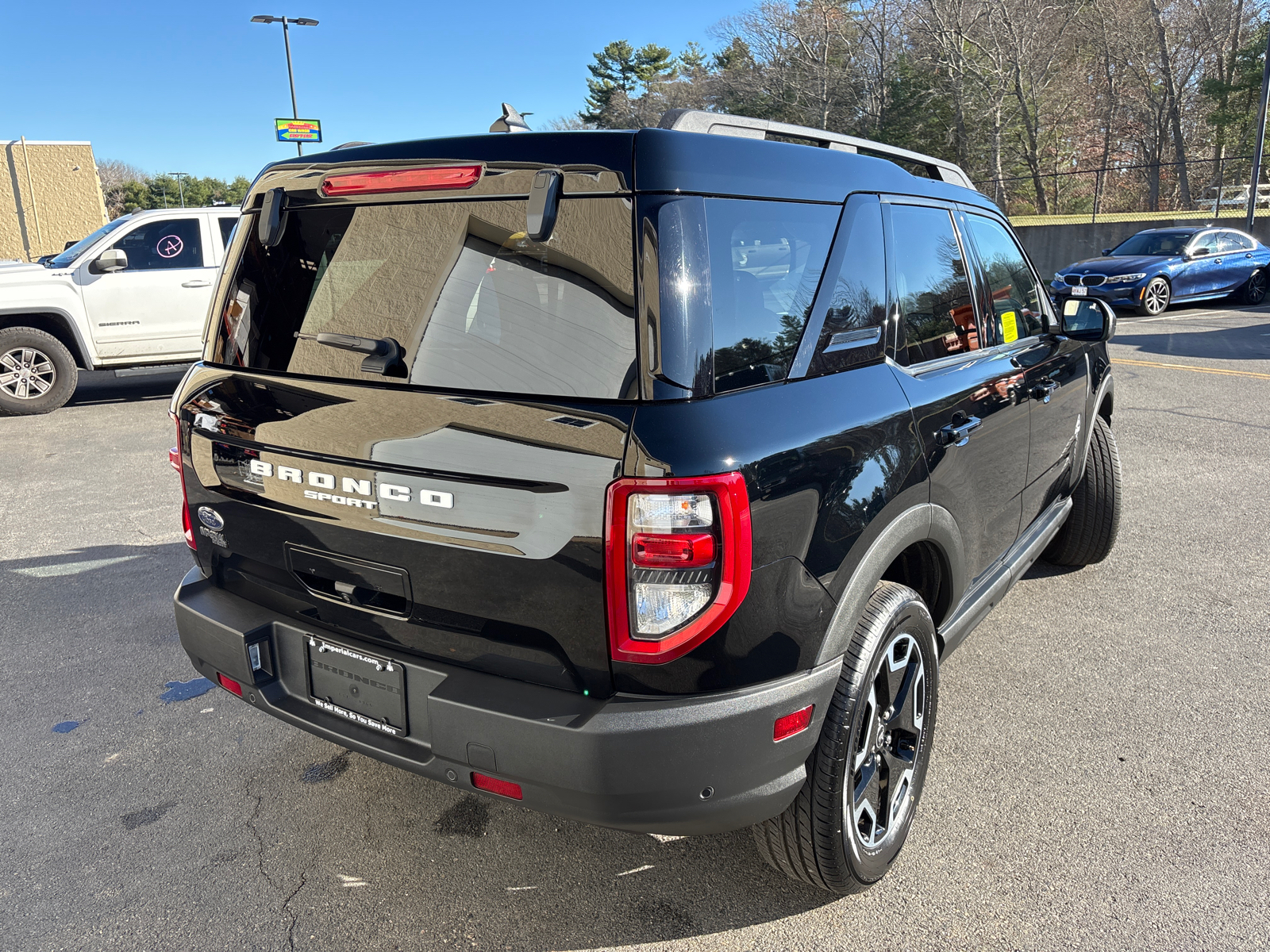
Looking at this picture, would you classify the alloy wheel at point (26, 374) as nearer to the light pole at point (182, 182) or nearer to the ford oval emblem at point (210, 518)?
the ford oval emblem at point (210, 518)

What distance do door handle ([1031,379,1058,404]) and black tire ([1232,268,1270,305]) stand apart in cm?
1667

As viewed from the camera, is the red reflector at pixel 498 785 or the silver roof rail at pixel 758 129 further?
the silver roof rail at pixel 758 129

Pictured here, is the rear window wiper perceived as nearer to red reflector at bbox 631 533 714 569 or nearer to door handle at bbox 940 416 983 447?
red reflector at bbox 631 533 714 569

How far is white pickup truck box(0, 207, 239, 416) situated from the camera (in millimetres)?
9141

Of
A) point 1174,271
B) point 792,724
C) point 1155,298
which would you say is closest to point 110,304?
point 792,724

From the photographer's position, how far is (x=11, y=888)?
245 cm

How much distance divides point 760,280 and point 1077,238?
2851 cm

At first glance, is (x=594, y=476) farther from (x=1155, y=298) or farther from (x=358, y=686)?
(x=1155, y=298)

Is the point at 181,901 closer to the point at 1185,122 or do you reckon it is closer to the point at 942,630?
the point at 942,630

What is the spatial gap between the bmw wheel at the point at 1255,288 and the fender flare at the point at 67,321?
19.0 m

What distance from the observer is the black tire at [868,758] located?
7.06ft

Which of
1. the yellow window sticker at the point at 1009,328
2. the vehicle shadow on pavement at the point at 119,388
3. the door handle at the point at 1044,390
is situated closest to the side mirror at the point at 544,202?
the yellow window sticker at the point at 1009,328

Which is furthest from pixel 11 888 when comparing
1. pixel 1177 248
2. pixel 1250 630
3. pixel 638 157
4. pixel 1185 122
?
pixel 1185 122

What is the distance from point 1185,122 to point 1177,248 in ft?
108
